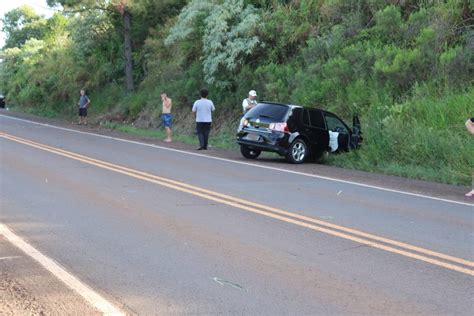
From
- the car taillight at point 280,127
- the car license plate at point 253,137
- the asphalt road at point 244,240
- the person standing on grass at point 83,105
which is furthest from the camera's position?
the person standing on grass at point 83,105

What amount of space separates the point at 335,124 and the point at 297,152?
1411 millimetres

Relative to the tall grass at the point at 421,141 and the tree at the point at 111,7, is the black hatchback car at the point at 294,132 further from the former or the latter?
the tree at the point at 111,7

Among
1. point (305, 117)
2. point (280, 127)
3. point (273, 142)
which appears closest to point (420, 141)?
point (305, 117)

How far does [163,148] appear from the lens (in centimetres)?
1883

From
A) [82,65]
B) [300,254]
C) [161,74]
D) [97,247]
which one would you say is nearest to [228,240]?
[300,254]

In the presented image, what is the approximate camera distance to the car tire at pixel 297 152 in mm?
15547

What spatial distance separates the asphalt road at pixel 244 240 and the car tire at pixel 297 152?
254cm

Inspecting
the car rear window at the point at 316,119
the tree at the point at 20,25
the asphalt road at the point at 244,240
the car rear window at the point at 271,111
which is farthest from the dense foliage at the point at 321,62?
the tree at the point at 20,25

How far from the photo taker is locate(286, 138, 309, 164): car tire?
15547 millimetres

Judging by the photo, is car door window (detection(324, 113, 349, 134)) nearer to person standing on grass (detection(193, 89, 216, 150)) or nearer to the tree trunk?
person standing on grass (detection(193, 89, 216, 150))

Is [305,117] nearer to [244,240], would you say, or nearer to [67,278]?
[244,240]

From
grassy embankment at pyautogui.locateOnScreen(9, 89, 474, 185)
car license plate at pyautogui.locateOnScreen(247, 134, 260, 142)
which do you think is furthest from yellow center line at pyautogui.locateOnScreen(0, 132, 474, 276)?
grassy embankment at pyautogui.locateOnScreen(9, 89, 474, 185)

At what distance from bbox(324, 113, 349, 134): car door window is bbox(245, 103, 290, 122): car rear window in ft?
4.24

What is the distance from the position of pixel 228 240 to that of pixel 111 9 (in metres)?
26.1
